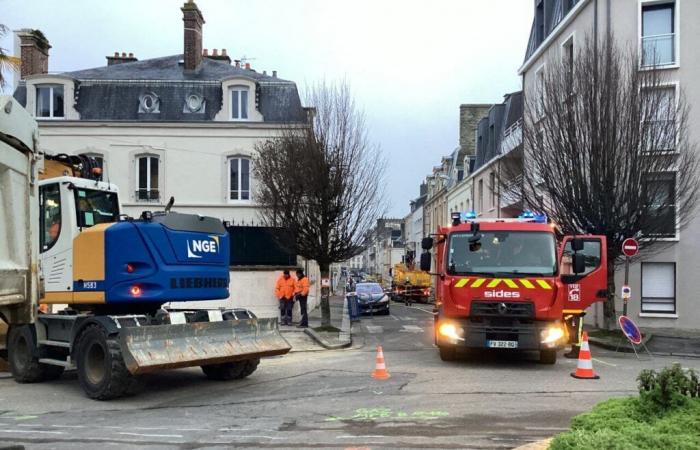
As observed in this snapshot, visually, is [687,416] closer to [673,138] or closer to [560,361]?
[560,361]

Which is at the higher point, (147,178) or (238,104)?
(238,104)

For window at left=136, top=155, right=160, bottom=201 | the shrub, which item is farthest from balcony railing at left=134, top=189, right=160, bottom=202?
the shrub

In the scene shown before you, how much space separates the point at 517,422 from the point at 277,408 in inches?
122

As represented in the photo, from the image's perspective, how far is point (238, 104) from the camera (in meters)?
28.4

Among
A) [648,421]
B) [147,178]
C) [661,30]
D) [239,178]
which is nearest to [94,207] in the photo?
[648,421]

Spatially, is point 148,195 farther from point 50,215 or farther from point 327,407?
point 327,407

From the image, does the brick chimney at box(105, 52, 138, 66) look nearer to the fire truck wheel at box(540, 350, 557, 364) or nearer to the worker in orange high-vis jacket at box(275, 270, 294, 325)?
the worker in orange high-vis jacket at box(275, 270, 294, 325)

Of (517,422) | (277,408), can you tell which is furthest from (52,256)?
(517,422)

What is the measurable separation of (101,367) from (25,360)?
2.35m

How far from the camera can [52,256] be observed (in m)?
9.89

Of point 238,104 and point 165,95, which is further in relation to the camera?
point 165,95

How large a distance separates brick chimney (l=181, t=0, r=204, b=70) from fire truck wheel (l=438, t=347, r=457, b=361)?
2191 cm

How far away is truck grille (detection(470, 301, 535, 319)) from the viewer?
1134 cm

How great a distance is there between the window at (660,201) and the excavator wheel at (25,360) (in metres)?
14.7
